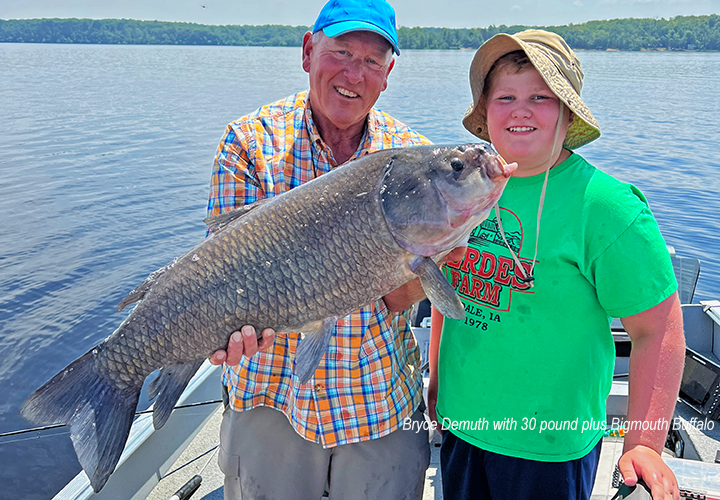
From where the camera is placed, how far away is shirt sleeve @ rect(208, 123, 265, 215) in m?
2.54

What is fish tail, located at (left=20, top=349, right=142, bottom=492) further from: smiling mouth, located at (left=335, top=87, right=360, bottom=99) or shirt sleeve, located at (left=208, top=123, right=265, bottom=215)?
smiling mouth, located at (left=335, top=87, right=360, bottom=99)

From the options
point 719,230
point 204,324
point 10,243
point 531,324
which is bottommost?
point 719,230

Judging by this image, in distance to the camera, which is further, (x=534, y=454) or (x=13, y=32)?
(x=13, y=32)

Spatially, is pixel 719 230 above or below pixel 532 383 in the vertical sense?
below

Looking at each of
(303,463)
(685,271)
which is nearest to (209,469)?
(303,463)

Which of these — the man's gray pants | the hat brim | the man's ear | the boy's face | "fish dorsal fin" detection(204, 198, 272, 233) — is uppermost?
the hat brim

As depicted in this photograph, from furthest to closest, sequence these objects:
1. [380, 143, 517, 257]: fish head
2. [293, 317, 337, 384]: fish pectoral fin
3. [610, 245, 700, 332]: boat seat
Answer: [610, 245, 700, 332]: boat seat → [293, 317, 337, 384]: fish pectoral fin → [380, 143, 517, 257]: fish head

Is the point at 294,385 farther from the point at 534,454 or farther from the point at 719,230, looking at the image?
the point at 719,230

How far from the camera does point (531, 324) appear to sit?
2252mm

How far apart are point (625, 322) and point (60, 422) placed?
2.26m

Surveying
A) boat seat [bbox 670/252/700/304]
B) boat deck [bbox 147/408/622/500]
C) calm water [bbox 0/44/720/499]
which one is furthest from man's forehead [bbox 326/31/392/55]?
calm water [bbox 0/44/720/499]

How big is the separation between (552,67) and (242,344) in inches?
65.0

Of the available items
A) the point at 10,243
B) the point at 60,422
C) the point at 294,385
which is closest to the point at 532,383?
the point at 294,385

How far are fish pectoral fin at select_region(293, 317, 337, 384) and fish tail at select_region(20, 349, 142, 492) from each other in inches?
27.4
